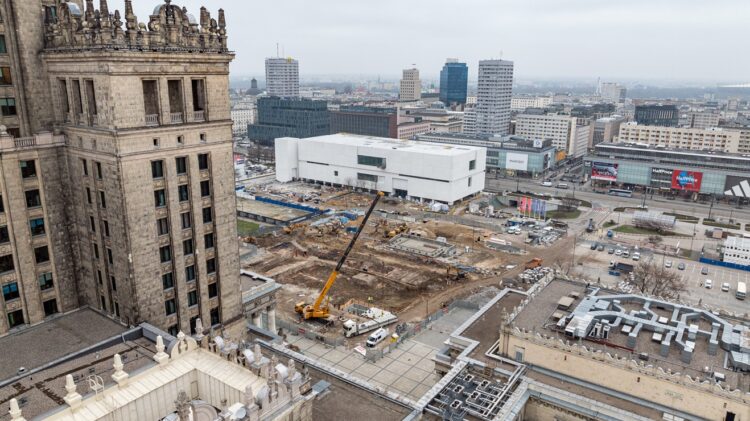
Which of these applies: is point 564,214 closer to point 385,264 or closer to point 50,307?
point 385,264

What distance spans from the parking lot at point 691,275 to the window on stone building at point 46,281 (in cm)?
11442

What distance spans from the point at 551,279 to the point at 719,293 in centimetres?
6830

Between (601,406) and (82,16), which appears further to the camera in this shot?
(601,406)

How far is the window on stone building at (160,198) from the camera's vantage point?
175 feet

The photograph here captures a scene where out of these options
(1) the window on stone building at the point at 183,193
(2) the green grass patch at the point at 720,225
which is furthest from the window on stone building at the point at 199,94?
(2) the green grass patch at the point at 720,225

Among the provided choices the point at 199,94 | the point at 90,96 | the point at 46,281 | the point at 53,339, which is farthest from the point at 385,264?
the point at 90,96

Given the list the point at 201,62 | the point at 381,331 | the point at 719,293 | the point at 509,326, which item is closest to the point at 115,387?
the point at 201,62

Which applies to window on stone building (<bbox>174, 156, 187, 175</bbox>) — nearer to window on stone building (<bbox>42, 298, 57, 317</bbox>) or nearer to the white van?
window on stone building (<bbox>42, 298, 57, 317</bbox>)

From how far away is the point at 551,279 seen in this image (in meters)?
82.0

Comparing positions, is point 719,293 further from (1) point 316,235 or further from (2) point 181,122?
(2) point 181,122

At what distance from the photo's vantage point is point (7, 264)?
52.2m

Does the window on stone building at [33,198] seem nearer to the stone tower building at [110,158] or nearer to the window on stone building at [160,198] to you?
the stone tower building at [110,158]

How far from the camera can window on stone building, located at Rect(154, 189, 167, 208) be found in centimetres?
5341

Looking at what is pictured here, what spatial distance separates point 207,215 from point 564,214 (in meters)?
161
